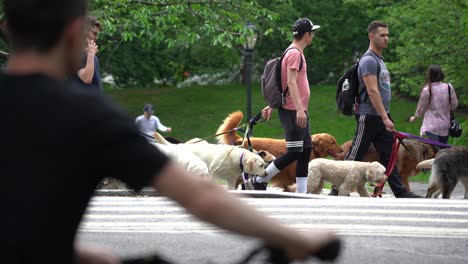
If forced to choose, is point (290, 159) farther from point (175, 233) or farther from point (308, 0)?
point (308, 0)

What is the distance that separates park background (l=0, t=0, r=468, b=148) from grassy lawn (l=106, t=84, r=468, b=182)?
A: 37 millimetres

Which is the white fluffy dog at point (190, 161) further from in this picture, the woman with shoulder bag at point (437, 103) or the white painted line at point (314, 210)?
the woman with shoulder bag at point (437, 103)

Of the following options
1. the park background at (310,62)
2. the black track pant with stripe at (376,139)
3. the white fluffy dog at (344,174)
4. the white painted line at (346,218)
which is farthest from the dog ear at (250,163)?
the park background at (310,62)

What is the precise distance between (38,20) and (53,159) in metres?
0.34

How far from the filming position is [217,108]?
44281 mm

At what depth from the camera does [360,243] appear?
8469 millimetres

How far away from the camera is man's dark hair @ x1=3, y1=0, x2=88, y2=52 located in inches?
108

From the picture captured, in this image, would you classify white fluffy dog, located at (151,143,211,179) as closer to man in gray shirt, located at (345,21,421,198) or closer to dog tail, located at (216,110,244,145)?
man in gray shirt, located at (345,21,421,198)

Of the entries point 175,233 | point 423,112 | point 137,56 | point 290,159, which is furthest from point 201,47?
point 175,233

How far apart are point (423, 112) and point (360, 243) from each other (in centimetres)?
762

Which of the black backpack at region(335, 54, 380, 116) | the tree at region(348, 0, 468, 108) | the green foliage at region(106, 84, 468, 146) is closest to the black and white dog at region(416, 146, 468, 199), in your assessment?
the black backpack at region(335, 54, 380, 116)

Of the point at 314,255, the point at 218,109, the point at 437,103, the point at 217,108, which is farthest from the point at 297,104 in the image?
the point at 217,108

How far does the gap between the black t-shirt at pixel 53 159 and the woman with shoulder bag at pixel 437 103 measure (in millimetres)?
13158

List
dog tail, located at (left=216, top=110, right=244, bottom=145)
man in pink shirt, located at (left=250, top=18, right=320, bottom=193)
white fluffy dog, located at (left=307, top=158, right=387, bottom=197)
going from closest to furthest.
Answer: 1. man in pink shirt, located at (left=250, top=18, right=320, bottom=193)
2. white fluffy dog, located at (left=307, top=158, right=387, bottom=197)
3. dog tail, located at (left=216, top=110, right=244, bottom=145)
